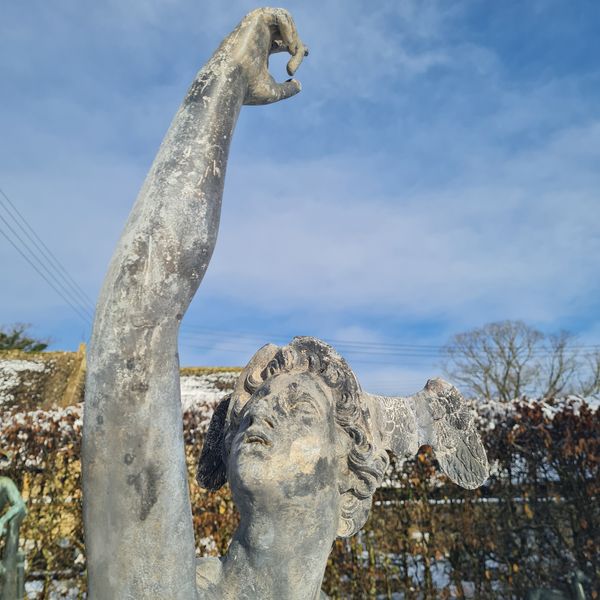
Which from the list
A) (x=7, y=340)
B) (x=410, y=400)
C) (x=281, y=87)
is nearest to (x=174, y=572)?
(x=410, y=400)

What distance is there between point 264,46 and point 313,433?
3.98 ft

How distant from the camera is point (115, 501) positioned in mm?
1274

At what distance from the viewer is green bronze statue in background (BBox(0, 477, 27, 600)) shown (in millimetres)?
3242

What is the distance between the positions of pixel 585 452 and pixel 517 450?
0.72 meters

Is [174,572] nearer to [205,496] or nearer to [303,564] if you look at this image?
[303,564]

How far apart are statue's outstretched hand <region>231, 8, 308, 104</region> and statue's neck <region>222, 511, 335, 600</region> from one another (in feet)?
4.23

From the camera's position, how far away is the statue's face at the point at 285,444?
1.58m

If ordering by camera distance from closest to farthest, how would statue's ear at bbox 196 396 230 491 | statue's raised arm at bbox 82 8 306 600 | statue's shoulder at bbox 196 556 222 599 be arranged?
statue's raised arm at bbox 82 8 306 600 → statue's shoulder at bbox 196 556 222 599 → statue's ear at bbox 196 396 230 491

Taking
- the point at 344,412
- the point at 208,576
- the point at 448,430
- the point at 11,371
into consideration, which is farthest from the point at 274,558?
the point at 11,371

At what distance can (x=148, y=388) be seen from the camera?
4.33ft

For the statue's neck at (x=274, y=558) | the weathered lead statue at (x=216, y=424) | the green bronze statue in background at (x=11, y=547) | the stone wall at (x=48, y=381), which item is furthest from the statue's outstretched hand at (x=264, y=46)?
the stone wall at (x=48, y=381)

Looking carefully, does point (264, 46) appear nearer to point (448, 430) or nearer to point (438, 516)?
point (448, 430)

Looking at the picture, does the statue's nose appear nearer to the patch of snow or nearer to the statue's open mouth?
→ the statue's open mouth

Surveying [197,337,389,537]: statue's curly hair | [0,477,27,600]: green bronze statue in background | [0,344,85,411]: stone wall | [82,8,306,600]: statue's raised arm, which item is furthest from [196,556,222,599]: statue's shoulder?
[0,344,85,411]: stone wall
